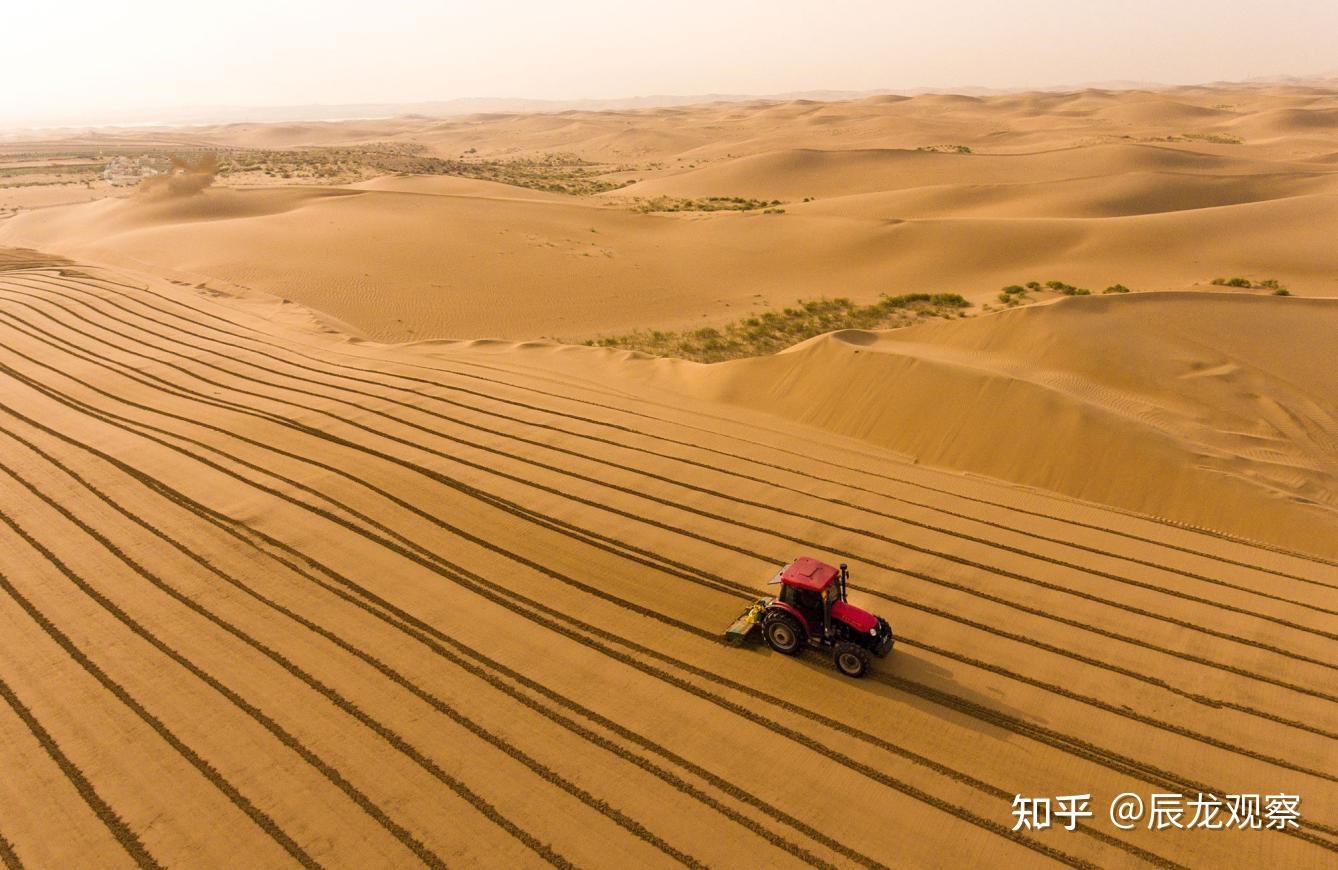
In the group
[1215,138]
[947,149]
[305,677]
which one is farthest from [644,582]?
[1215,138]

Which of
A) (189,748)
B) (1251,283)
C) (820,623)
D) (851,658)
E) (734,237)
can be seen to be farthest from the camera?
(734,237)

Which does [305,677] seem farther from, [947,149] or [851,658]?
[947,149]

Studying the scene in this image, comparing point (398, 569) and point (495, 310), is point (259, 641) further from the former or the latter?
point (495, 310)

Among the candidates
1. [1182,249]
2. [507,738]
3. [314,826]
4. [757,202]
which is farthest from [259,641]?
[757,202]

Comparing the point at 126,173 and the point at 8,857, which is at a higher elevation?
the point at 126,173

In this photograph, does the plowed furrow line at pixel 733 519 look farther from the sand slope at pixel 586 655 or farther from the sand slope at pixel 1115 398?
the sand slope at pixel 1115 398

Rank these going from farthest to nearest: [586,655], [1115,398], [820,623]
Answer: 1. [1115,398]
2. [586,655]
3. [820,623]

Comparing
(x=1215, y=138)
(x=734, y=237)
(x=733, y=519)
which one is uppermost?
(x=1215, y=138)

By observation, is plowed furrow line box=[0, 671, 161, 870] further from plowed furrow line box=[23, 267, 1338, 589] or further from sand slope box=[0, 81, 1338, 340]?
sand slope box=[0, 81, 1338, 340]
